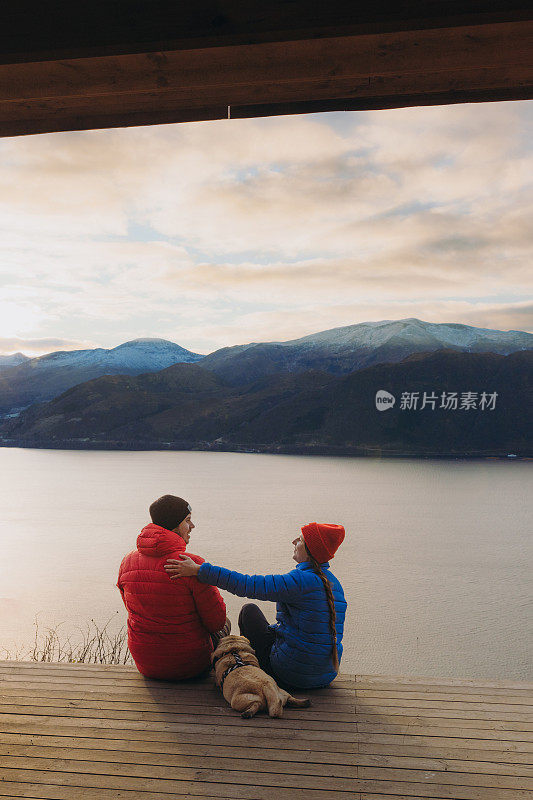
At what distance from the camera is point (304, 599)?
214 cm

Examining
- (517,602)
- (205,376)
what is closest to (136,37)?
(517,602)

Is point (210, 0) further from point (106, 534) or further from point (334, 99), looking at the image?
point (106, 534)

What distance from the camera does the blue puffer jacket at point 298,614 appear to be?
209 cm

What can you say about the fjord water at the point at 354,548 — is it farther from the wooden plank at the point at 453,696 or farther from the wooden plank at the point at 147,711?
the wooden plank at the point at 147,711

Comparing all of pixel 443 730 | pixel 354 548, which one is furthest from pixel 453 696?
pixel 354 548

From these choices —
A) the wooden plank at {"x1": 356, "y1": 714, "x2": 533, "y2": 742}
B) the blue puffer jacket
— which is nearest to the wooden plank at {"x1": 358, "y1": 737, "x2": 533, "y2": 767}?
the wooden plank at {"x1": 356, "y1": 714, "x2": 533, "y2": 742}

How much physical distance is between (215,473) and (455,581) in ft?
101

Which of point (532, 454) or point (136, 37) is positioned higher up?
point (136, 37)

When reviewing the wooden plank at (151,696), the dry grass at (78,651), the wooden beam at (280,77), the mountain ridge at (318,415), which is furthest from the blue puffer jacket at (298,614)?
the mountain ridge at (318,415)

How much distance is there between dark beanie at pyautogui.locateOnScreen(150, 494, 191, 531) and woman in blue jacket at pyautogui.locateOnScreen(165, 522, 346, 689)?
0.15m

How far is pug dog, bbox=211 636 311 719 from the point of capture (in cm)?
203

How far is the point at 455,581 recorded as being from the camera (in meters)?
16.3

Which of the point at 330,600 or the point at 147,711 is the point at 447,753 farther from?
the point at 147,711

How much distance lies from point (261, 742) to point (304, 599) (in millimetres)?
466
